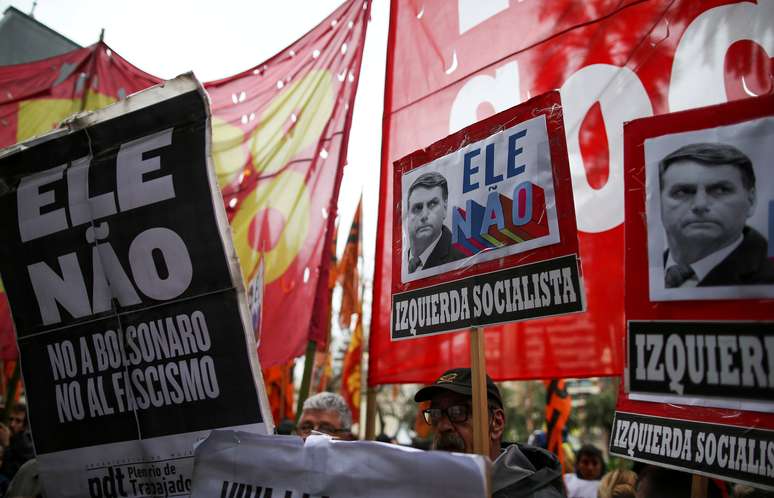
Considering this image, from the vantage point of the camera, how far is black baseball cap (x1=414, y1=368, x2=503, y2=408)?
2693mm

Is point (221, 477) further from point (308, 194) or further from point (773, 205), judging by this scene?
point (308, 194)

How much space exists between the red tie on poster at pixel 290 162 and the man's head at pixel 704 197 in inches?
125

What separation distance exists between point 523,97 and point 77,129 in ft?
7.92

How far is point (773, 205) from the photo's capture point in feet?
7.30

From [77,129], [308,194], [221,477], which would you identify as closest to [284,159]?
[308,194]

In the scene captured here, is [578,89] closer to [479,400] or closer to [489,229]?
[489,229]

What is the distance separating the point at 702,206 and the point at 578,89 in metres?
1.49

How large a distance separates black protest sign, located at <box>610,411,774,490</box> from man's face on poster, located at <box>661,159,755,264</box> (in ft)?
1.96

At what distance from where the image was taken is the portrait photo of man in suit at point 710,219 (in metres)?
2.27

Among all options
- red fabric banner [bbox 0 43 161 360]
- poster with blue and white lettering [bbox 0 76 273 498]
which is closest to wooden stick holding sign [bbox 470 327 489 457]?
poster with blue and white lettering [bbox 0 76 273 498]

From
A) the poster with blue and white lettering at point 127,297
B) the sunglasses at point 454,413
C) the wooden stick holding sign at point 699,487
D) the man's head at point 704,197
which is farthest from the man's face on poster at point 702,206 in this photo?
the poster with blue and white lettering at point 127,297

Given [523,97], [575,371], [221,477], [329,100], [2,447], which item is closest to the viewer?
[221,477]

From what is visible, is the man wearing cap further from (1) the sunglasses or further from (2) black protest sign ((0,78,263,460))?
(2) black protest sign ((0,78,263,460))

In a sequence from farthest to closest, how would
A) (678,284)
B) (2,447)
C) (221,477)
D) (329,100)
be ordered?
(329,100) → (2,447) → (678,284) → (221,477)
